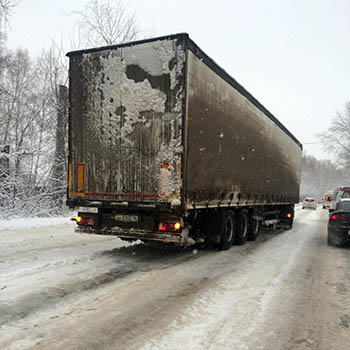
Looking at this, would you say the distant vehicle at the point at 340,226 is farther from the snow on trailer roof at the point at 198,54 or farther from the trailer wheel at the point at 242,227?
the snow on trailer roof at the point at 198,54

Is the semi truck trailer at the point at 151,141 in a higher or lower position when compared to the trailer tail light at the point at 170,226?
higher

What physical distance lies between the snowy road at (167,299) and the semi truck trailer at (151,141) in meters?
0.80

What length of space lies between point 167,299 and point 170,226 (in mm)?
1929

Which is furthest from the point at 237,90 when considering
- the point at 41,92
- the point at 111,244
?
the point at 41,92

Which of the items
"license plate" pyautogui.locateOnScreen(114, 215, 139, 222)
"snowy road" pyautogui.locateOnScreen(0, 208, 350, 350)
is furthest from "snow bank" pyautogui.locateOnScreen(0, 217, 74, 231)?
"license plate" pyautogui.locateOnScreen(114, 215, 139, 222)

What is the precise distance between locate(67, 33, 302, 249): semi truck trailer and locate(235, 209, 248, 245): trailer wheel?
1.30m

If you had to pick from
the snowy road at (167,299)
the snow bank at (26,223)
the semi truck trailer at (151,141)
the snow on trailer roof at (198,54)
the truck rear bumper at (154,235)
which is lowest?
the snowy road at (167,299)

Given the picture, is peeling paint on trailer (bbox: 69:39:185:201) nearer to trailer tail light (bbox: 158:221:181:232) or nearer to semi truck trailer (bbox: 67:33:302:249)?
semi truck trailer (bbox: 67:33:302:249)

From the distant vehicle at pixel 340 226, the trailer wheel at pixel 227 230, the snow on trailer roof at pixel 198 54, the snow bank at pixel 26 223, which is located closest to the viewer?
the snow on trailer roof at pixel 198 54

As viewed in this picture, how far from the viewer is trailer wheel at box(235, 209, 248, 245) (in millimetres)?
9281

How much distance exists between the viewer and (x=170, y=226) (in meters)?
6.30

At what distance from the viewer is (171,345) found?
316 centimetres

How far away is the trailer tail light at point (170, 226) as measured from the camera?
625cm

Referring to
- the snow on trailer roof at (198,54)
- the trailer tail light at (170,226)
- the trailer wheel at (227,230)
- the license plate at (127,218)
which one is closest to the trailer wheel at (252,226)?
the trailer wheel at (227,230)
